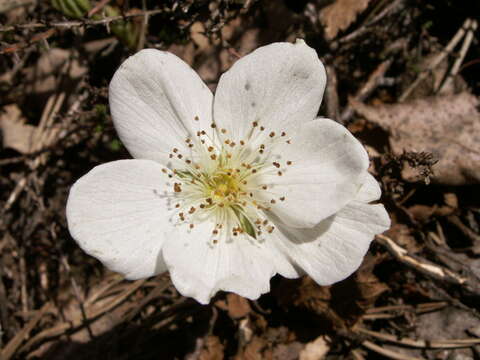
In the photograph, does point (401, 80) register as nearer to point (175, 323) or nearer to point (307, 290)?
point (307, 290)

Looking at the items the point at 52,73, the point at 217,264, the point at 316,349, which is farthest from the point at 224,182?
the point at 52,73

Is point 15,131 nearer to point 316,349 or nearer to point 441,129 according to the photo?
point 316,349

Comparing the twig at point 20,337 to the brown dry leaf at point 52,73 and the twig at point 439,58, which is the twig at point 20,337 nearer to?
the brown dry leaf at point 52,73

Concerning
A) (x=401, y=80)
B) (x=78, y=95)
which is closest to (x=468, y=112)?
(x=401, y=80)

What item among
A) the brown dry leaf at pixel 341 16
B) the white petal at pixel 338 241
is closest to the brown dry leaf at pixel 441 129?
the brown dry leaf at pixel 341 16

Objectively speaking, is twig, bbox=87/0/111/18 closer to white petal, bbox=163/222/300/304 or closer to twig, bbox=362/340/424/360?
white petal, bbox=163/222/300/304

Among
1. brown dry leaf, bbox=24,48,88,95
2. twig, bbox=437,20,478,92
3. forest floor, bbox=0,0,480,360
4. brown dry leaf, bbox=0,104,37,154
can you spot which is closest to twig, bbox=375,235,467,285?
forest floor, bbox=0,0,480,360
